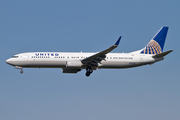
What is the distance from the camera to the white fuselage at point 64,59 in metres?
53.5

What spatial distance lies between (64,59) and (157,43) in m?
18.0

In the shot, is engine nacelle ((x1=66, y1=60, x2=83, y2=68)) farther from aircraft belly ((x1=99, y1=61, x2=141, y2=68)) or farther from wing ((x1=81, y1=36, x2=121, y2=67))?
aircraft belly ((x1=99, y1=61, x2=141, y2=68))

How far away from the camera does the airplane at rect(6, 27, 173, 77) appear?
175ft

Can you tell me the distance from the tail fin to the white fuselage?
135 inches

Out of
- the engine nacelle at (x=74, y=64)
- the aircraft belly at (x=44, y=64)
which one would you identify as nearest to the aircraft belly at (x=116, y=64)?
the engine nacelle at (x=74, y=64)

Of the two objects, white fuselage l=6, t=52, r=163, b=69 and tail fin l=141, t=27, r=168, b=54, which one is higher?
tail fin l=141, t=27, r=168, b=54

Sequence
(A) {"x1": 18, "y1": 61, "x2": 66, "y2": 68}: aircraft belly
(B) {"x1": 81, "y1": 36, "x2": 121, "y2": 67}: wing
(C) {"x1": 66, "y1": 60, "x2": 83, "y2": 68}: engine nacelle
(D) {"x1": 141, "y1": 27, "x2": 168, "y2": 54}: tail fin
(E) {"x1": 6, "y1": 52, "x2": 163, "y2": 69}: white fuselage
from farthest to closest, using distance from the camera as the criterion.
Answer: (D) {"x1": 141, "y1": 27, "x2": 168, "y2": 54}: tail fin
(E) {"x1": 6, "y1": 52, "x2": 163, "y2": 69}: white fuselage
(A) {"x1": 18, "y1": 61, "x2": 66, "y2": 68}: aircraft belly
(C) {"x1": 66, "y1": 60, "x2": 83, "y2": 68}: engine nacelle
(B) {"x1": 81, "y1": 36, "x2": 121, "y2": 67}: wing

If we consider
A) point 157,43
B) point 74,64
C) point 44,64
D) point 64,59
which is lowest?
point 74,64

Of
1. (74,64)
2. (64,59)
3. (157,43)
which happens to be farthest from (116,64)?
(157,43)

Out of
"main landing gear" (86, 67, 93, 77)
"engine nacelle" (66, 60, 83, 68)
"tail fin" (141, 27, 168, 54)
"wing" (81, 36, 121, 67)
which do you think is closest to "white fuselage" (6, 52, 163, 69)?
"engine nacelle" (66, 60, 83, 68)

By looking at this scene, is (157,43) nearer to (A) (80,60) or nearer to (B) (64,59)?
(A) (80,60)

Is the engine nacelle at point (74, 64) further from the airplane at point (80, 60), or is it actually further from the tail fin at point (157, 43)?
the tail fin at point (157, 43)

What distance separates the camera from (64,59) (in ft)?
177

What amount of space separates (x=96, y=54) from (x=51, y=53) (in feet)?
25.3
